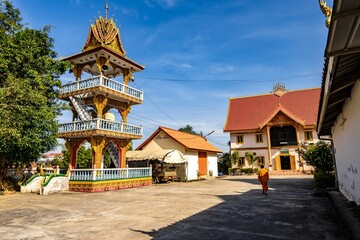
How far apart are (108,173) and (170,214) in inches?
361

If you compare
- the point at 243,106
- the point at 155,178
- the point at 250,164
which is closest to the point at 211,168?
the point at 250,164

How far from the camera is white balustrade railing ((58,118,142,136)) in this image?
1588cm

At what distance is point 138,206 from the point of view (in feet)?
31.1

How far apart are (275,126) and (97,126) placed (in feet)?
84.5

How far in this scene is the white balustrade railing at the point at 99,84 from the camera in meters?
16.6

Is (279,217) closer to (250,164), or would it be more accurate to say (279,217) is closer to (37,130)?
(37,130)

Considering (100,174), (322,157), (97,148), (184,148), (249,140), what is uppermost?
(249,140)

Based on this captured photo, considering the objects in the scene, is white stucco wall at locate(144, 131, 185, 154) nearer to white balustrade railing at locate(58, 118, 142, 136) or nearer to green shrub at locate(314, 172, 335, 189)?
white balustrade railing at locate(58, 118, 142, 136)

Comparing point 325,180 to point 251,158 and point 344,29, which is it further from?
point 251,158

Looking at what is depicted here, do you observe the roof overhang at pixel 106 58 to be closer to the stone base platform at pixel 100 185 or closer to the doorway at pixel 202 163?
the stone base platform at pixel 100 185

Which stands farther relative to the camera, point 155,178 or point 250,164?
point 250,164

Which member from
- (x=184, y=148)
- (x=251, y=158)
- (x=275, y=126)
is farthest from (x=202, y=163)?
(x=275, y=126)

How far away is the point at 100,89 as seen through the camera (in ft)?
53.3

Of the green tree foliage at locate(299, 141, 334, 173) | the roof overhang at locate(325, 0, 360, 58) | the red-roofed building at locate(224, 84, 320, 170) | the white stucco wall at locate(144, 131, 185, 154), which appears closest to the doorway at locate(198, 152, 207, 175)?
the white stucco wall at locate(144, 131, 185, 154)
